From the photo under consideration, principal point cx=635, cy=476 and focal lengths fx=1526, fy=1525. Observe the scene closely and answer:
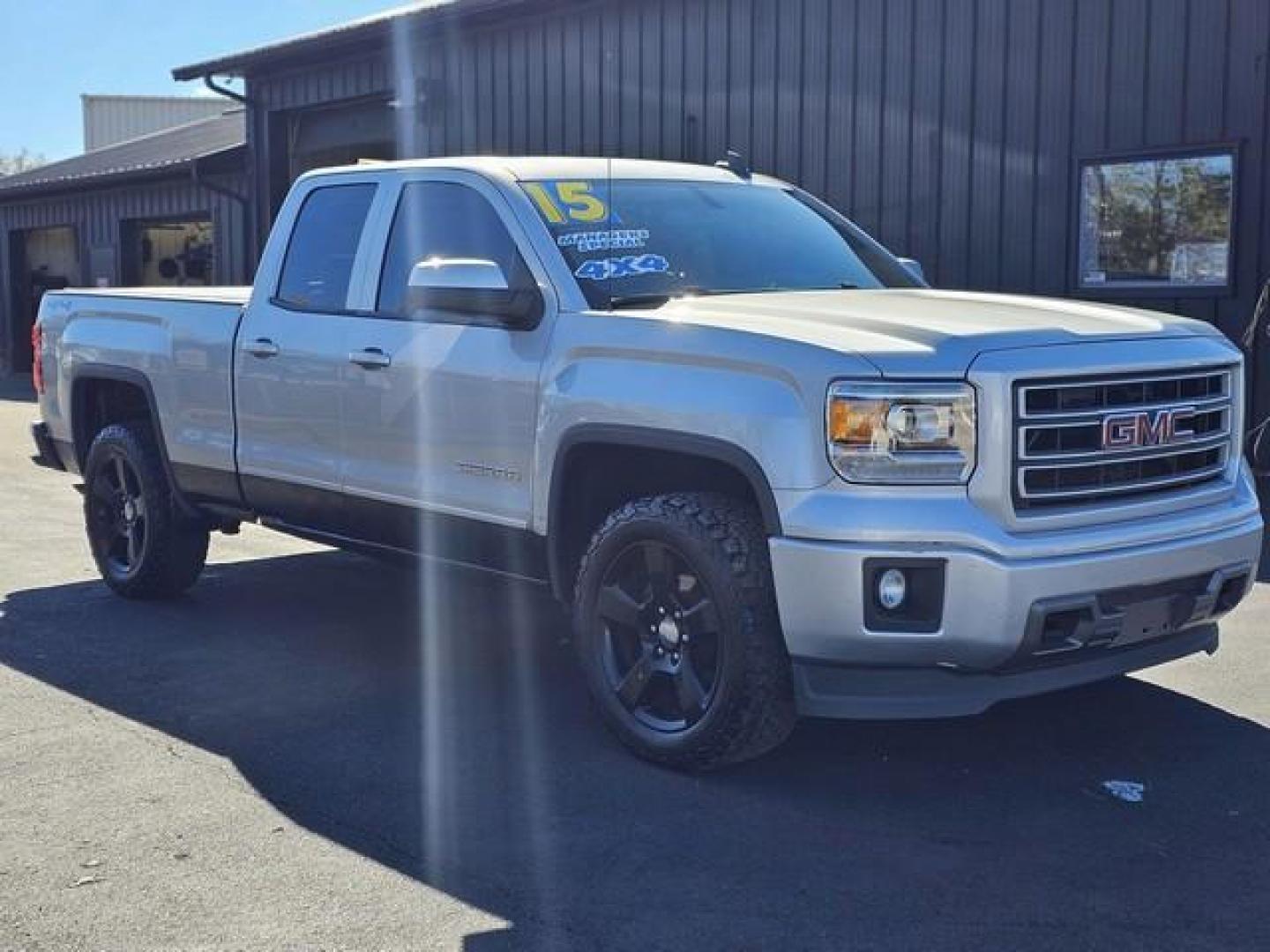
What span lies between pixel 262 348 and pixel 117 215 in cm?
1954

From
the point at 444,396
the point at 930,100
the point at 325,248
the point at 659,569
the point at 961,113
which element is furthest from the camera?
the point at 930,100

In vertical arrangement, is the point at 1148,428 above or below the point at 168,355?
below

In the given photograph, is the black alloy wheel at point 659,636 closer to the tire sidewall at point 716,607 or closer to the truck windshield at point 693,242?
the tire sidewall at point 716,607

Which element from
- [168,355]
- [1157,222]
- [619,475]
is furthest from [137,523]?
[1157,222]

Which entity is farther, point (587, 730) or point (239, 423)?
point (239, 423)

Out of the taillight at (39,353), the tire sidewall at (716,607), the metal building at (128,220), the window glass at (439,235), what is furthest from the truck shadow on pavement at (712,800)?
the metal building at (128,220)

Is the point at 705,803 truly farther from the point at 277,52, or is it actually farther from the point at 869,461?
the point at 277,52

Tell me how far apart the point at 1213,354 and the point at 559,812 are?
2.53m

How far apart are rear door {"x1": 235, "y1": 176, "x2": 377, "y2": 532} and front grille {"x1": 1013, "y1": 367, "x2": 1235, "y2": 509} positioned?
111 inches

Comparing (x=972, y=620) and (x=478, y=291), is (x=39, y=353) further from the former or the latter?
(x=972, y=620)

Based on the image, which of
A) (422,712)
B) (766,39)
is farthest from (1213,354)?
(766,39)

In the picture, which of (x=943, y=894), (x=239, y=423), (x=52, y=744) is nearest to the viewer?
(x=943, y=894)

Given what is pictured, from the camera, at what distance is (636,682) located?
4.91 metres

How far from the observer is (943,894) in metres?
3.88
